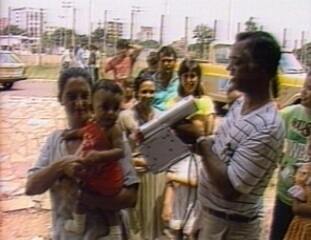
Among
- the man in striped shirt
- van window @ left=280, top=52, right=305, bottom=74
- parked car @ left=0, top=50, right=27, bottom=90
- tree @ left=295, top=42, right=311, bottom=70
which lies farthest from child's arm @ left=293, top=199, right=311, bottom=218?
parked car @ left=0, top=50, right=27, bottom=90

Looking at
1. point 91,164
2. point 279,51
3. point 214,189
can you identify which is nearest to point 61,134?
point 91,164

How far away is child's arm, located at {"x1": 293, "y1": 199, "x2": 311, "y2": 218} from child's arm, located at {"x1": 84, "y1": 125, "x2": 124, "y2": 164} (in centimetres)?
41

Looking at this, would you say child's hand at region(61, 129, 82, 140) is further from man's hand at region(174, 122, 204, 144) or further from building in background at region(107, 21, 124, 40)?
building in background at region(107, 21, 124, 40)

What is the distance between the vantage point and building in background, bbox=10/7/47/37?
3.95 feet

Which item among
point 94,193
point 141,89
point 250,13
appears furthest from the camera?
point 141,89

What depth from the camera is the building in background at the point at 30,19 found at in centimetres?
121

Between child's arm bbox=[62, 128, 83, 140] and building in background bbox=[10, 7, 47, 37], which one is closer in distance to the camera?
child's arm bbox=[62, 128, 83, 140]

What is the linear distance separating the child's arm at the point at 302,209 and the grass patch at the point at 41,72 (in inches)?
24.0

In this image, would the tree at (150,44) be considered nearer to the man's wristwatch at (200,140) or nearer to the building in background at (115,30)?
the building in background at (115,30)

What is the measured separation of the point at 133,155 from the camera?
3.36 feet

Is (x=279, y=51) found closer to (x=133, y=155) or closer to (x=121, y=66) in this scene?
(x=133, y=155)

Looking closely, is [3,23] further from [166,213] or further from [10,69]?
[166,213]

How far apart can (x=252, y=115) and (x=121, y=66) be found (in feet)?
1.62

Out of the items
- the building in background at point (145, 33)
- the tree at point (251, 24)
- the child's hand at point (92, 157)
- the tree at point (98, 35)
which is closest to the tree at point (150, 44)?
the building in background at point (145, 33)
